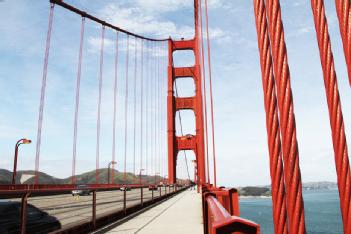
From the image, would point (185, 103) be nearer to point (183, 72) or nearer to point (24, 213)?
point (183, 72)

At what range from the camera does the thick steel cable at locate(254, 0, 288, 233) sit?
1.14 m

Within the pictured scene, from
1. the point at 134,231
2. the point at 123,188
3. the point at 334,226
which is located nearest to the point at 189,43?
the point at 123,188

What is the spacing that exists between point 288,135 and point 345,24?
1.73 feet

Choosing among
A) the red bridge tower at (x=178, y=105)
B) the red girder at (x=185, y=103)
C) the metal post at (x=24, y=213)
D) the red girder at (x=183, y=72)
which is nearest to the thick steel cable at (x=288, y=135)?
the metal post at (x=24, y=213)

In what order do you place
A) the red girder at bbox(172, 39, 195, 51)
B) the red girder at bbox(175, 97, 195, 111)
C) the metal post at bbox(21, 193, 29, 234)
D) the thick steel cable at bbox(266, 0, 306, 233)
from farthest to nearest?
1. the red girder at bbox(172, 39, 195, 51)
2. the red girder at bbox(175, 97, 195, 111)
3. the metal post at bbox(21, 193, 29, 234)
4. the thick steel cable at bbox(266, 0, 306, 233)

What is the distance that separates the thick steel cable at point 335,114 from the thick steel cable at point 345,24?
85 mm

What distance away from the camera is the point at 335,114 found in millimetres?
1247

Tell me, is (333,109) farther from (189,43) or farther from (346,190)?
(189,43)

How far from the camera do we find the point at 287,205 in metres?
1.15

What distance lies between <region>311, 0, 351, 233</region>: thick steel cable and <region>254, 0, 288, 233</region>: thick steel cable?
0.24 metres

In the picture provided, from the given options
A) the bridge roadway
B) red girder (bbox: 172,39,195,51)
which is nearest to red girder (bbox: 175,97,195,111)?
red girder (bbox: 172,39,195,51)

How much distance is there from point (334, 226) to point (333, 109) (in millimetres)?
84316

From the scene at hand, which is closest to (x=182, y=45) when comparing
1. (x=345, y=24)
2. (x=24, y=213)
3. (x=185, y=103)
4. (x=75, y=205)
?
(x=185, y=103)

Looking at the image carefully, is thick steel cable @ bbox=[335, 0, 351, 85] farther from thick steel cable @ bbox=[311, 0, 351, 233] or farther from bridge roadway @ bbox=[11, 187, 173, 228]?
bridge roadway @ bbox=[11, 187, 173, 228]
